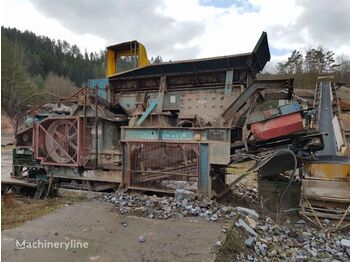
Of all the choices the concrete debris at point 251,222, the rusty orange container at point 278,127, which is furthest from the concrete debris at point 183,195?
the rusty orange container at point 278,127

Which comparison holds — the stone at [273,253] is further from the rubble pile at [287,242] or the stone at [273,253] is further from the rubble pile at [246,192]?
the rubble pile at [246,192]

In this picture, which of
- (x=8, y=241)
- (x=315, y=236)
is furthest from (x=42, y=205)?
(x=315, y=236)

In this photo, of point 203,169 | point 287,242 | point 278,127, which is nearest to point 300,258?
point 287,242

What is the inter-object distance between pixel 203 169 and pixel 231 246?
7.41 ft

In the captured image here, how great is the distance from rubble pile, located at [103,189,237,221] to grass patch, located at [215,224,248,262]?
21.1 inches

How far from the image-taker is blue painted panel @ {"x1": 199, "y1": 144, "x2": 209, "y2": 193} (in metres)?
5.93

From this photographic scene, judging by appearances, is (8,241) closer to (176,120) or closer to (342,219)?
(176,120)

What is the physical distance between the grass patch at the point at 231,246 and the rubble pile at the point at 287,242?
72 mm

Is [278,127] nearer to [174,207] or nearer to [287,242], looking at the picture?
[287,242]

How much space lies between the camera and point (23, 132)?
8516 mm

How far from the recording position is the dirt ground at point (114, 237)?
141 inches

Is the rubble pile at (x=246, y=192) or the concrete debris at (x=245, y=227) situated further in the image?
the rubble pile at (x=246, y=192)

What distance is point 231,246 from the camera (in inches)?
150

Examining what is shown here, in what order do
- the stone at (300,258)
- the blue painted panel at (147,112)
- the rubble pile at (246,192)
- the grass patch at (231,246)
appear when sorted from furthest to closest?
the rubble pile at (246,192) → the blue painted panel at (147,112) → the stone at (300,258) → the grass patch at (231,246)
